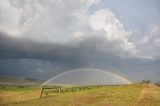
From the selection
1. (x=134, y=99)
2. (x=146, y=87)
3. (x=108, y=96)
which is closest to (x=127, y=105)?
(x=134, y=99)

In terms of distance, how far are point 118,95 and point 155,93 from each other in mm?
6214

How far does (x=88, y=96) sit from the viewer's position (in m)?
46.7

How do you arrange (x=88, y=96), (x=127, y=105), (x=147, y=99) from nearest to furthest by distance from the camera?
(x=127, y=105)
(x=147, y=99)
(x=88, y=96)

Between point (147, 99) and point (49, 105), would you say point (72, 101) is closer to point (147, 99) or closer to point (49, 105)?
point (49, 105)

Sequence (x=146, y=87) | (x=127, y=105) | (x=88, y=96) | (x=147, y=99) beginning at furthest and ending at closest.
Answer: (x=146, y=87)
(x=88, y=96)
(x=147, y=99)
(x=127, y=105)

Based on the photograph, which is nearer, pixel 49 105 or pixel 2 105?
pixel 49 105

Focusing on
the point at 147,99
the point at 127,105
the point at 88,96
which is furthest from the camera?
the point at 88,96

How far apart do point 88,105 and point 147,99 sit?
929 centimetres

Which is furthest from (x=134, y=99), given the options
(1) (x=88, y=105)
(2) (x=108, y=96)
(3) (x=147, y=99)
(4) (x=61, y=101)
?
(4) (x=61, y=101)

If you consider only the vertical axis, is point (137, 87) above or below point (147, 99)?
above

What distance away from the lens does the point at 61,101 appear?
4412 cm

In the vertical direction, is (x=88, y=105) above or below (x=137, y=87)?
below

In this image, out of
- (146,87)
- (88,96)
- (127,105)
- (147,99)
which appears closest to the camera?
(127,105)

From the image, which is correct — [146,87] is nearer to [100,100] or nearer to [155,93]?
[155,93]
